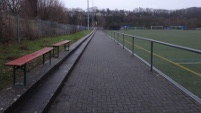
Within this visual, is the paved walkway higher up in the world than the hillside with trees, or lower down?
lower down

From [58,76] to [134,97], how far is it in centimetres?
265

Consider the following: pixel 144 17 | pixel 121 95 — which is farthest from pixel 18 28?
pixel 144 17

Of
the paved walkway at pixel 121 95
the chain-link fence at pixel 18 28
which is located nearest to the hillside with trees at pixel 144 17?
the chain-link fence at pixel 18 28

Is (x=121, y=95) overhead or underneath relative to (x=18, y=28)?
underneath

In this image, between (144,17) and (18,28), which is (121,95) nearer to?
(18,28)

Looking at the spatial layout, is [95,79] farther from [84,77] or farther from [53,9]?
[53,9]

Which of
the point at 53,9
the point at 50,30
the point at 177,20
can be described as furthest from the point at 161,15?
the point at 50,30

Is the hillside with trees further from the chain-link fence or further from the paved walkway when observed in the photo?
the paved walkway

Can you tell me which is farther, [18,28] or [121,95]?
[18,28]

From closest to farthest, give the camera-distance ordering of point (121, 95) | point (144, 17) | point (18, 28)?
point (121, 95) → point (18, 28) → point (144, 17)

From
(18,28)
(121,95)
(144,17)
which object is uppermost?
(144,17)

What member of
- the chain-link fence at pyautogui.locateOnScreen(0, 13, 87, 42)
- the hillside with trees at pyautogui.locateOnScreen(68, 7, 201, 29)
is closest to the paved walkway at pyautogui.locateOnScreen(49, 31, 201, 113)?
the chain-link fence at pyautogui.locateOnScreen(0, 13, 87, 42)

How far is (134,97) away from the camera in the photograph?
22.3 feet

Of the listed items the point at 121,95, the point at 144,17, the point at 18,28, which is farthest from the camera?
the point at 144,17
